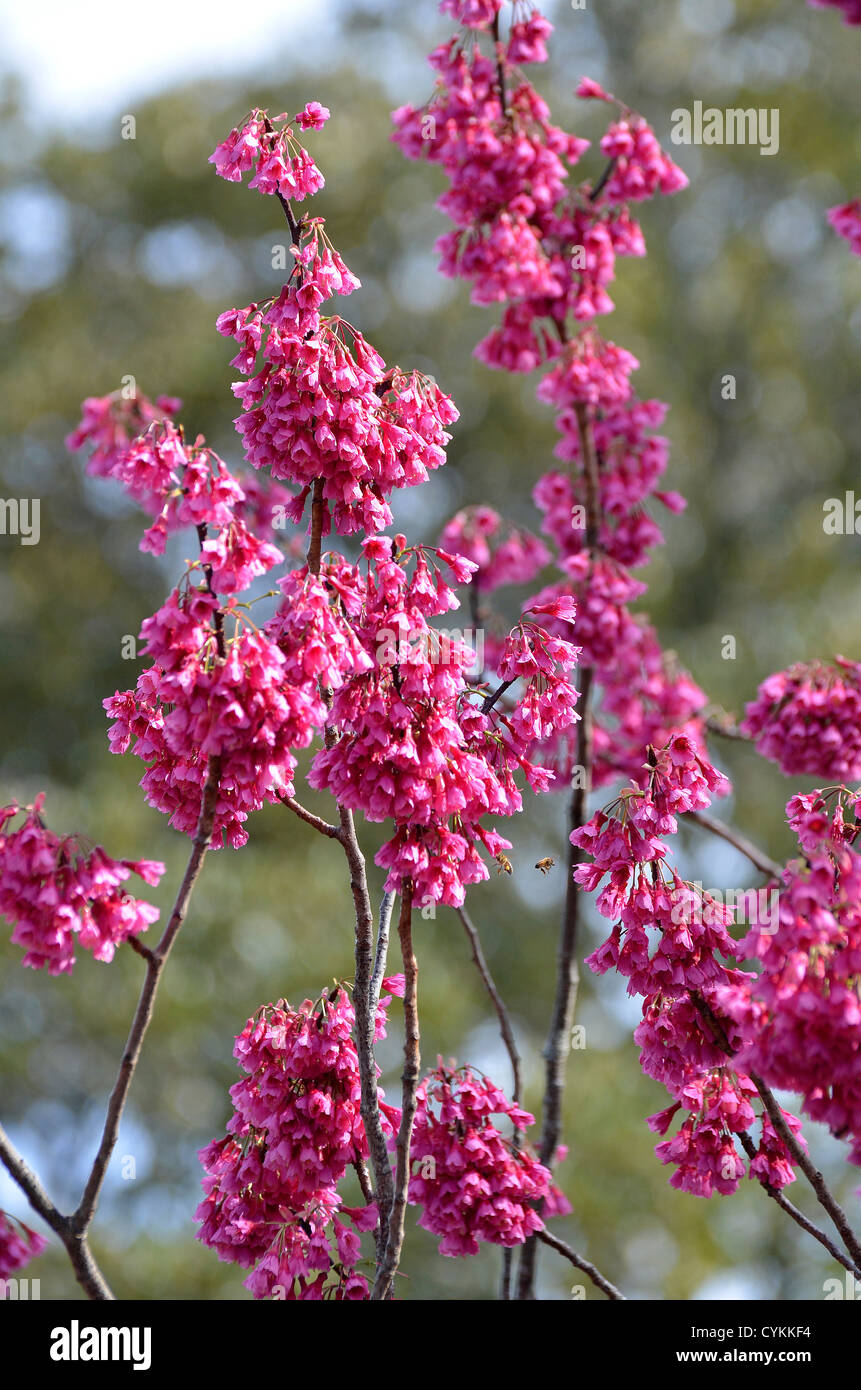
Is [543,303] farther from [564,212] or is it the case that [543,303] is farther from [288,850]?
[288,850]

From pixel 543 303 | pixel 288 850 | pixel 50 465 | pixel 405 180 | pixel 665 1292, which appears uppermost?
pixel 405 180

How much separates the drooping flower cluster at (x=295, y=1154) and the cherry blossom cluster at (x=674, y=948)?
492 mm

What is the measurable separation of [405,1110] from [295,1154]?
334 mm

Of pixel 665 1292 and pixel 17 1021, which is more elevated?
pixel 17 1021

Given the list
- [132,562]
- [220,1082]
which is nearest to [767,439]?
[132,562]

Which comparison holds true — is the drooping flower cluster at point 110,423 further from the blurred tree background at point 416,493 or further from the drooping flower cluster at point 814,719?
the blurred tree background at point 416,493

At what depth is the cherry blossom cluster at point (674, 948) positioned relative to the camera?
7.20ft

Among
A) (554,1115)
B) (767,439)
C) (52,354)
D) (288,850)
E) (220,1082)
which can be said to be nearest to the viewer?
(554,1115)

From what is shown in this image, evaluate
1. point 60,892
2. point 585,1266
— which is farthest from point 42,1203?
point 585,1266

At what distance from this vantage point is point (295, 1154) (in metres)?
2.36

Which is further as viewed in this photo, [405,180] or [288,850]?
[405,180]

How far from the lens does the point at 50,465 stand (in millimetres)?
14156

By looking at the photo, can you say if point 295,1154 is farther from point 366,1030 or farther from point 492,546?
point 492,546

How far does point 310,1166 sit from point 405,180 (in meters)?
13.7
